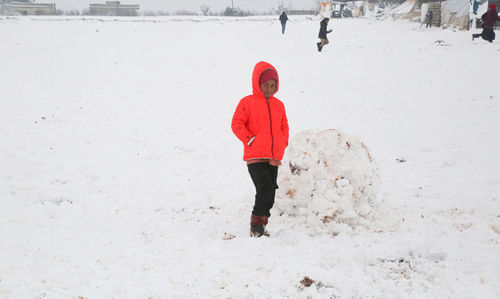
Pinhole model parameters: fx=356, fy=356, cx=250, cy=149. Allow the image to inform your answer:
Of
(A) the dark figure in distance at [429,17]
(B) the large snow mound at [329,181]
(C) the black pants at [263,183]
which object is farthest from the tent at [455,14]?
(C) the black pants at [263,183]

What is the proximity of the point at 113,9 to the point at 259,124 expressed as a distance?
7278cm

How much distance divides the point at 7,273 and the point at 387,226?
4154 millimetres

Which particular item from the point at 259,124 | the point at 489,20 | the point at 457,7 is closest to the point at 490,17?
the point at 489,20

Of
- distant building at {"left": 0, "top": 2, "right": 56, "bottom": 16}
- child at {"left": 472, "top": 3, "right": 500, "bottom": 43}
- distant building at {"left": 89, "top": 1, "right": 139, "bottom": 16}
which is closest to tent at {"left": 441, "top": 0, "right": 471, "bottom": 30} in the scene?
child at {"left": 472, "top": 3, "right": 500, "bottom": 43}

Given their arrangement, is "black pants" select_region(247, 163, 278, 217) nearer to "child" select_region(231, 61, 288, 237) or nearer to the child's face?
"child" select_region(231, 61, 288, 237)

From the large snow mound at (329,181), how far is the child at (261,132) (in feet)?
2.10

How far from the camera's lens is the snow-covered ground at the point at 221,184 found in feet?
11.3

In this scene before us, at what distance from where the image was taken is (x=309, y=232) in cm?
432

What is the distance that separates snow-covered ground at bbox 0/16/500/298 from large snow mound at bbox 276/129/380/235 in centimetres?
14

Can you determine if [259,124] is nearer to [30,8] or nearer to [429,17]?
[429,17]

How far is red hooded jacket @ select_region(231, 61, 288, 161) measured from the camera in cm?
407

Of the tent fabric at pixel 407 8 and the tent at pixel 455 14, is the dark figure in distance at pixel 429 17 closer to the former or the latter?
the tent at pixel 455 14

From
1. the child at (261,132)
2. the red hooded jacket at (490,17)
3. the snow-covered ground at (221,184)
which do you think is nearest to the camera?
the snow-covered ground at (221,184)

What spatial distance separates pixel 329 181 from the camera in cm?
453
